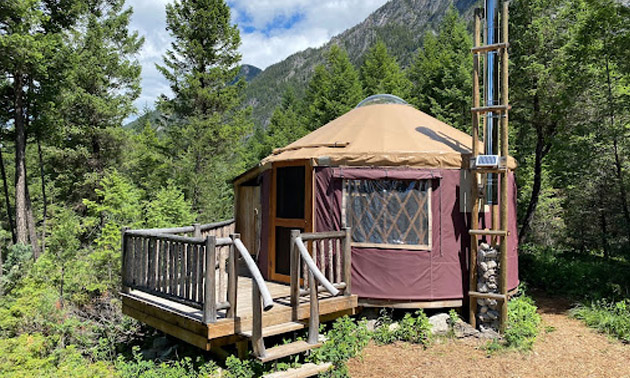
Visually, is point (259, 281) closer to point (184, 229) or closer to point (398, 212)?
point (398, 212)

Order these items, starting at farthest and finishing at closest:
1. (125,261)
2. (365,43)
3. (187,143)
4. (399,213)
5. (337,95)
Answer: (365,43) < (337,95) < (187,143) < (399,213) < (125,261)

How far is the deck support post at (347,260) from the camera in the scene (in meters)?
5.27

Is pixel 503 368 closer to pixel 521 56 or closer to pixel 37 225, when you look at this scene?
pixel 521 56

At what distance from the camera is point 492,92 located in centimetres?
550

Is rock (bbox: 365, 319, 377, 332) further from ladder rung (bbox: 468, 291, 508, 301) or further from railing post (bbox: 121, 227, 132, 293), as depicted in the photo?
railing post (bbox: 121, 227, 132, 293)

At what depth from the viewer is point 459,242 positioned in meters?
5.68

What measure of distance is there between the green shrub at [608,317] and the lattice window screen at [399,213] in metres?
3.01

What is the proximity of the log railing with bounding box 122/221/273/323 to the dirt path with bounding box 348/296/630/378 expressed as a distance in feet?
5.28

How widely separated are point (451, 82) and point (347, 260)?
12951mm

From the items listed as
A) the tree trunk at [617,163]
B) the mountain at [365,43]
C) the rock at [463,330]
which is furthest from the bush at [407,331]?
the mountain at [365,43]

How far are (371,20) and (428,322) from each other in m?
132

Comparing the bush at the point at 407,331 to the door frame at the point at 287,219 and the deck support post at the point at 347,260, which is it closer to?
the deck support post at the point at 347,260

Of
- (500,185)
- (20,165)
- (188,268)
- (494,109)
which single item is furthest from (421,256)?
(20,165)

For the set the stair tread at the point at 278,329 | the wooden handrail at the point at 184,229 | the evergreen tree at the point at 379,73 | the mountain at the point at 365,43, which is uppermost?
the mountain at the point at 365,43
